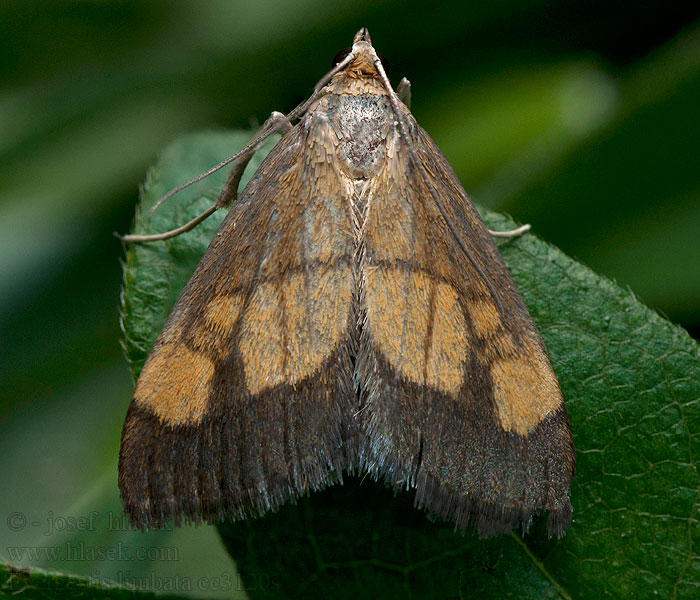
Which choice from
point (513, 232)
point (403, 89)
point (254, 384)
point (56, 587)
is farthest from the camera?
point (403, 89)

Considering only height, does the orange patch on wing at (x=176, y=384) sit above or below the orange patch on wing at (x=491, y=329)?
above

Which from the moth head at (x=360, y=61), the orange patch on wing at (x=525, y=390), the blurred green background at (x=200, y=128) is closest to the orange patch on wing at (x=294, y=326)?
the orange patch on wing at (x=525, y=390)

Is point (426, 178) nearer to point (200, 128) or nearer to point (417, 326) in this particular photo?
point (417, 326)

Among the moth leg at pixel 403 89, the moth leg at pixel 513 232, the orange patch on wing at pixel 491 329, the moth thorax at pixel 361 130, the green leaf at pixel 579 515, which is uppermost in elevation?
the moth leg at pixel 403 89

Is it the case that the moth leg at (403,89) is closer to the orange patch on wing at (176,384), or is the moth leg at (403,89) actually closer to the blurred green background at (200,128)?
the blurred green background at (200,128)

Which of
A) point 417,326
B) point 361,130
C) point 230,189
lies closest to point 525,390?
point 417,326

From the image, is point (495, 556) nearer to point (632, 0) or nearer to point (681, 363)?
point (681, 363)
